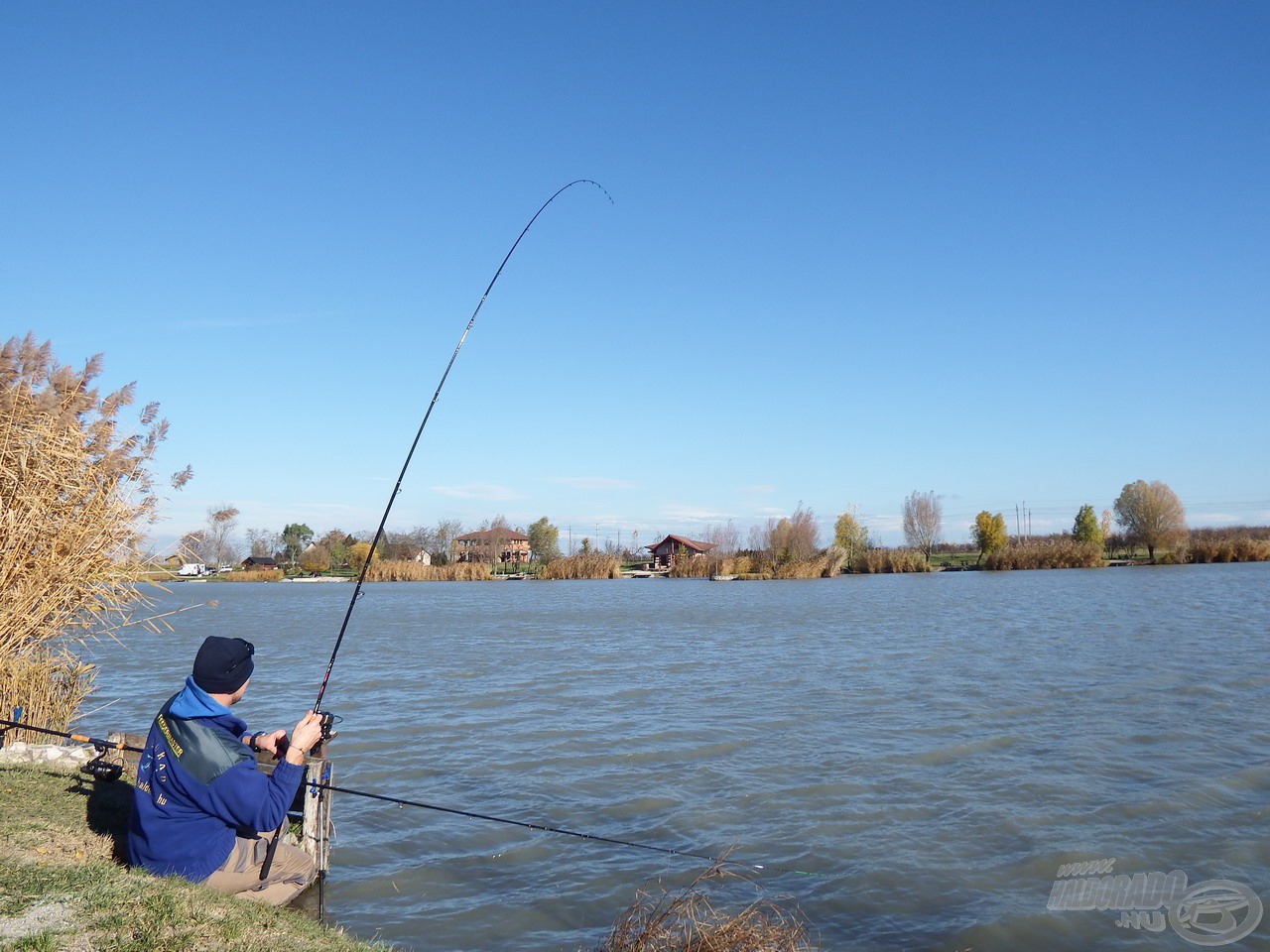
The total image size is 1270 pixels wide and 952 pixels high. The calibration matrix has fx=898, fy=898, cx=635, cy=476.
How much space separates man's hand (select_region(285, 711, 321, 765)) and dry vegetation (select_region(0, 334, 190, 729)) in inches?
190

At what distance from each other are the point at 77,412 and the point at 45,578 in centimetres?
206

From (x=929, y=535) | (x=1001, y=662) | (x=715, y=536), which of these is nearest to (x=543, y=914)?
(x=1001, y=662)

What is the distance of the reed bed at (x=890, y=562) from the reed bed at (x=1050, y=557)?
589cm

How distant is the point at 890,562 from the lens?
74.7 m

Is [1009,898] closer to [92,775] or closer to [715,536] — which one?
[92,775]

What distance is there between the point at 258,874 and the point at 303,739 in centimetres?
109

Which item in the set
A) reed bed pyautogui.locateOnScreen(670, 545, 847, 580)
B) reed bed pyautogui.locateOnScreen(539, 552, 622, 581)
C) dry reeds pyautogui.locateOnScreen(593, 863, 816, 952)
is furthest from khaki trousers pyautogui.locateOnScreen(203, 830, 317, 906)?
reed bed pyautogui.locateOnScreen(539, 552, 622, 581)

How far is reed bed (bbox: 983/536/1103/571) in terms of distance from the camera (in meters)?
67.9

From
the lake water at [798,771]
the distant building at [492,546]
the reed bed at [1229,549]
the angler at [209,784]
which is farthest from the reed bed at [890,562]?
the angler at [209,784]

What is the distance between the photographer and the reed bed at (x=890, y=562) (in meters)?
73.8

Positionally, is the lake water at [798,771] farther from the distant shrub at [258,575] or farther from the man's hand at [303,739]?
the distant shrub at [258,575]

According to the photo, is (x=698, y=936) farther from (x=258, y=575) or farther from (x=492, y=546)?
(x=258, y=575)

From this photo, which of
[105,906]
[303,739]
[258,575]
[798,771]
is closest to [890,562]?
[258,575]

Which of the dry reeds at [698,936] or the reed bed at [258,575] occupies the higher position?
the reed bed at [258,575]
